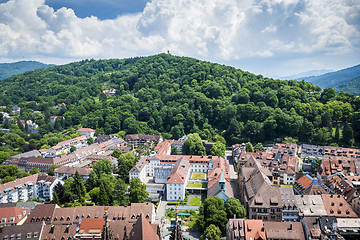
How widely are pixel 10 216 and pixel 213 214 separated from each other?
3457 centimetres

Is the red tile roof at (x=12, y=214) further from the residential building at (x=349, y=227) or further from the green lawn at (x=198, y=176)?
the residential building at (x=349, y=227)

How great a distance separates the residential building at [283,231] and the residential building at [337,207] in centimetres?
838

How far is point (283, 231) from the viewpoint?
37.6m

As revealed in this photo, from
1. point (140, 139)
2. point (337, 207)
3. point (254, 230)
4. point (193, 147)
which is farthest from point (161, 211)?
point (140, 139)

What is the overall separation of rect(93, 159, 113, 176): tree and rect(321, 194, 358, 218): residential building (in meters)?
48.0

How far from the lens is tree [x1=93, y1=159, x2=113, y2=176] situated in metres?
67.1

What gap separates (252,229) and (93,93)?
13344cm

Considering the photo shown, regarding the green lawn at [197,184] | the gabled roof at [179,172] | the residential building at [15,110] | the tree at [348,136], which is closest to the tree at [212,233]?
the gabled roof at [179,172]

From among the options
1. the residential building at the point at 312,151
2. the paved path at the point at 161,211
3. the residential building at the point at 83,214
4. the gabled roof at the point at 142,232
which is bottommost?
the paved path at the point at 161,211

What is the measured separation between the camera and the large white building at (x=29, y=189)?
56531 mm

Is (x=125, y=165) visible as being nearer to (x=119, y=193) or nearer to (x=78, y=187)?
(x=78, y=187)

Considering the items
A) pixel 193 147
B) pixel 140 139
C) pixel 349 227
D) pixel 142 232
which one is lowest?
pixel 349 227

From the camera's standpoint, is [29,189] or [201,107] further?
[201,107]

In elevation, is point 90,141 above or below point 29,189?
above
